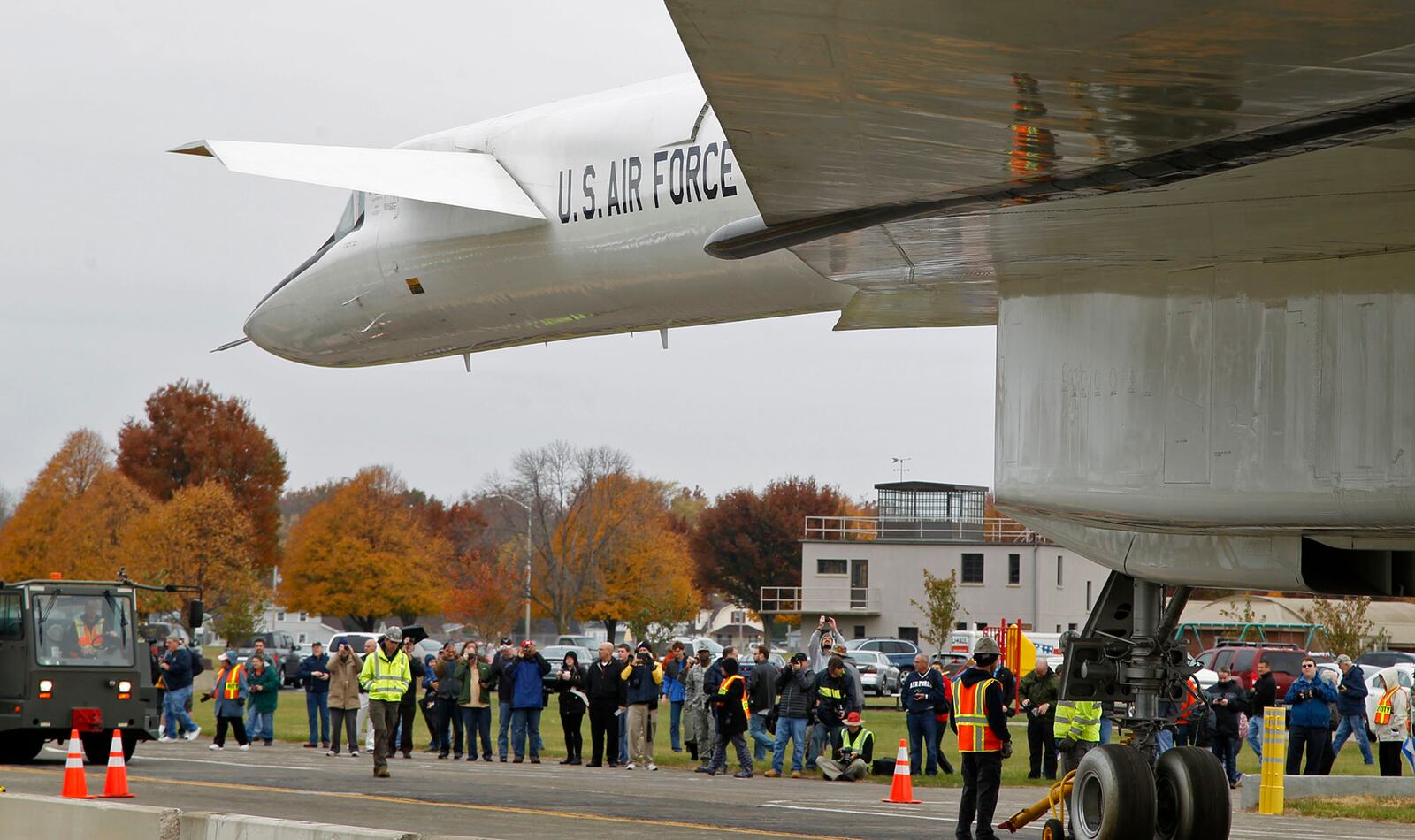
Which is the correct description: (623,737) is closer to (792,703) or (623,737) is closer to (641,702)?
(641,702)

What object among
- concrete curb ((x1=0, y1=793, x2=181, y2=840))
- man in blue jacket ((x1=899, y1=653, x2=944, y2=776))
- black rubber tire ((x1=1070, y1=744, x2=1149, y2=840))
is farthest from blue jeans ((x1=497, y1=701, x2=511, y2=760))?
black rubber tire ((x1=1070, y1=744, x2=1149, y2=840))

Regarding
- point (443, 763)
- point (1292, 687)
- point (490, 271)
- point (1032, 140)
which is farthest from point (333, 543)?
point (1032, 140)

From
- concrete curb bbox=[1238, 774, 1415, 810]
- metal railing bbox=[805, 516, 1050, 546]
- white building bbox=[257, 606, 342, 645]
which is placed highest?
metal railing bbox=[805, 516, 1050, 546]

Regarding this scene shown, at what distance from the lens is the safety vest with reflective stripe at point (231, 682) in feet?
72.5

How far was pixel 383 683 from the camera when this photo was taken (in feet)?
55.9

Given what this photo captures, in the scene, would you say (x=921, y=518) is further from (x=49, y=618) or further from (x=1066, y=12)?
(x=1066, y=12)

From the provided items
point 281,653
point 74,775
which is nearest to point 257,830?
point 74,775

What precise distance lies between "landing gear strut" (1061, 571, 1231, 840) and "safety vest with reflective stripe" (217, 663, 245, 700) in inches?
599

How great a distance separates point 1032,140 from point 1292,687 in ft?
49.9

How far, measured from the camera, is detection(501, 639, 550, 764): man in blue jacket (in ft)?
A: 67.9

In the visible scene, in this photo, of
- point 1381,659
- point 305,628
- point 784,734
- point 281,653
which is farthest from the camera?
point 305,628

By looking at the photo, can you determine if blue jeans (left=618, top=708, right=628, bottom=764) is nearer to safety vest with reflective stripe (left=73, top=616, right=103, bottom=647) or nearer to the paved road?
the paved road

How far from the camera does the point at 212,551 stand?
198 feet

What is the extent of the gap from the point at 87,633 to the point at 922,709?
948cm
